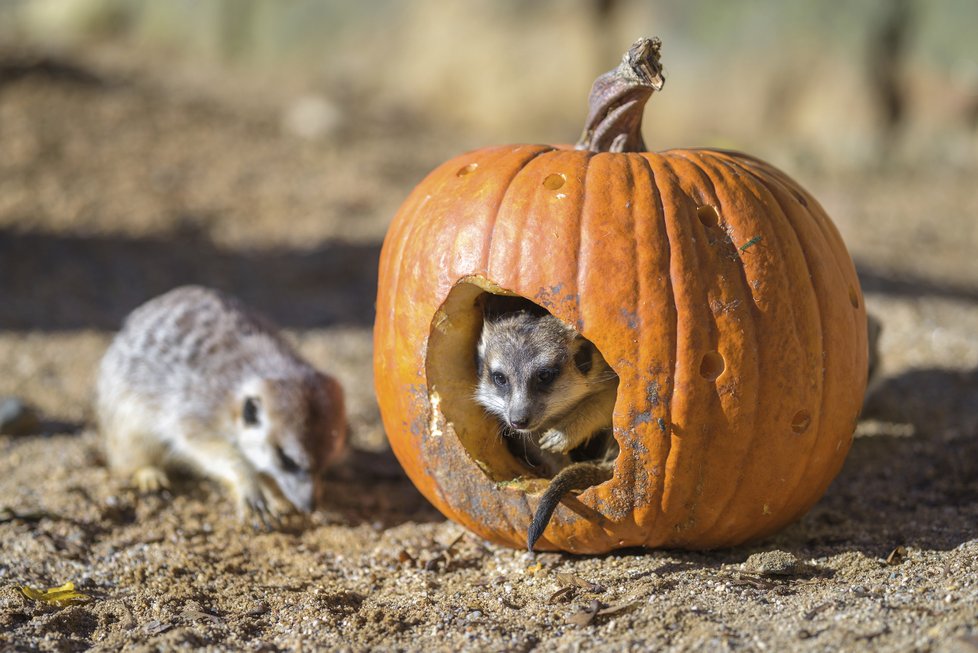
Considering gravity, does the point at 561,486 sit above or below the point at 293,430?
above

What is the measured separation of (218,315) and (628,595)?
278 centimetres

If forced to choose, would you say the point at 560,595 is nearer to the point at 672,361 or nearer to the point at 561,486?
the point at 561,486

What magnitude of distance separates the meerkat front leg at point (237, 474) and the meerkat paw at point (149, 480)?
16cm

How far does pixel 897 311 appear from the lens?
19.9 ft

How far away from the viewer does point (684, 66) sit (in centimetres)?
1014

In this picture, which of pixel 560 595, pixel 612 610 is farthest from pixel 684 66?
pixel 612 610

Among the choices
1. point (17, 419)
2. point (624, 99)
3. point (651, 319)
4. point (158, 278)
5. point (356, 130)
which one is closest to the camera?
point (651, 319)

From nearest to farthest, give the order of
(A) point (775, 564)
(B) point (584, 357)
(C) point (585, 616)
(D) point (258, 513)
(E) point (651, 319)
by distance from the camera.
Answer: (C) point (585, 616)
(E) point (651, 319)
(A) point (775, 564)
(B) point (584, 357)
(D) point (258, 513)

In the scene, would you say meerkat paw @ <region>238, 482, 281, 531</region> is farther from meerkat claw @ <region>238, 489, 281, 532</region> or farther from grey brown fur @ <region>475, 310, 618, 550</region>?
grey brown fur @ <region>475, 310, 618, 550</region>

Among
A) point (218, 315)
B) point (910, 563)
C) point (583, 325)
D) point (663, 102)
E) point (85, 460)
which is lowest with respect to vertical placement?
point (85, 460)

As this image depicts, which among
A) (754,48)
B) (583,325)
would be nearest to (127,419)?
(583,325)

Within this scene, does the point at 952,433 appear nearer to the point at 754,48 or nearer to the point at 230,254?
the point at 230,254

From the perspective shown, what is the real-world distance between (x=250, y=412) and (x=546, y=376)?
64.5 inches

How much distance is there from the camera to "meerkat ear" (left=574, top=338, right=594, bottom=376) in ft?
12.0
